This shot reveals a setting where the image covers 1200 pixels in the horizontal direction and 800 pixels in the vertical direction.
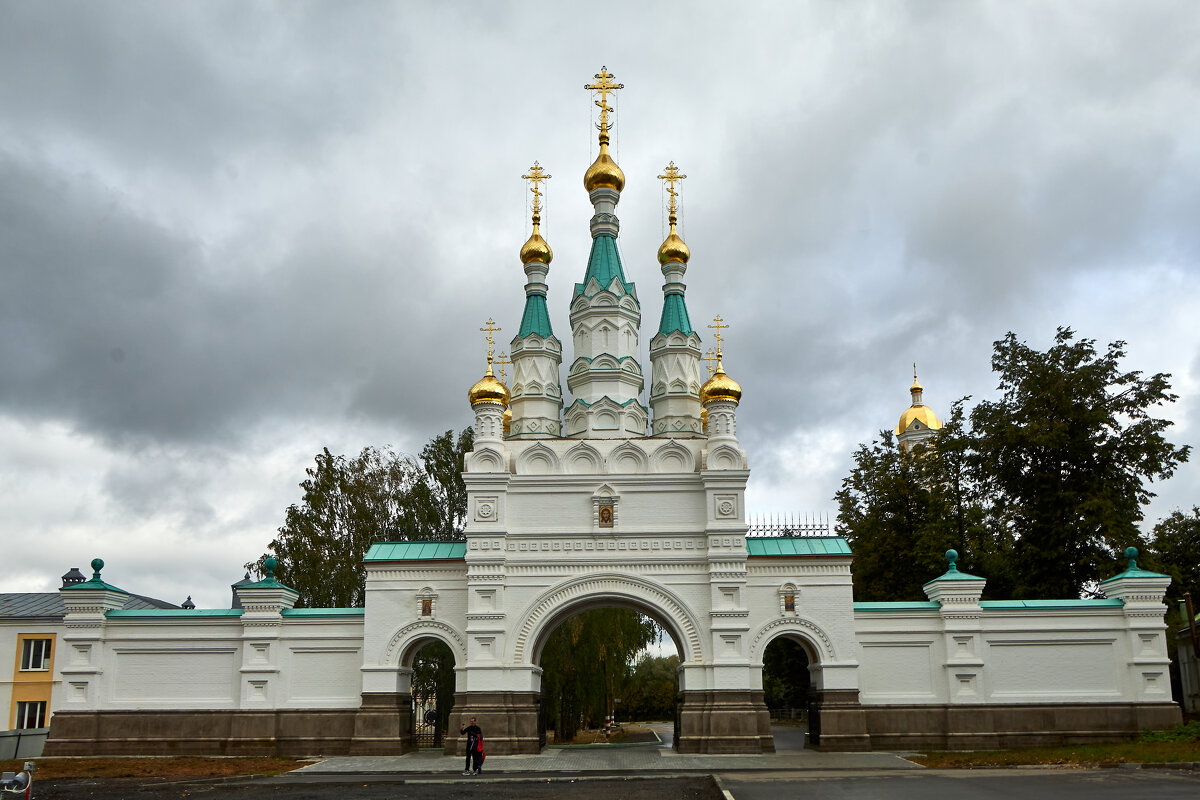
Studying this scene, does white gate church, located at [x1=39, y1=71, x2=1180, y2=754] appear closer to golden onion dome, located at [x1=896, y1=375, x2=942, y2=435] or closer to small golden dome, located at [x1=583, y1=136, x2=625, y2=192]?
small golden dome, located at [x1=583, y1=136, x2=625, y2=192]

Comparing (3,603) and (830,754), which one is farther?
(3,603)

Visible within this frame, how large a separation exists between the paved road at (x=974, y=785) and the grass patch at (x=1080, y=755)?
0.95m

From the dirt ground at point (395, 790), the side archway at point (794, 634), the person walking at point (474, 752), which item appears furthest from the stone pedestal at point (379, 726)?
the side archway at point (794, 634)

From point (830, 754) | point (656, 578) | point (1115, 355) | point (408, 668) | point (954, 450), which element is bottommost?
point (830, 754)

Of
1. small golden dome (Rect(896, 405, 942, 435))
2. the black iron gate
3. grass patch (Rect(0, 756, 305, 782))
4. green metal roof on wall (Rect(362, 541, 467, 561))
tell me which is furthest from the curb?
small golden dome (Rect(896, 405, 942, 435))

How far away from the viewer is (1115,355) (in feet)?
85.9

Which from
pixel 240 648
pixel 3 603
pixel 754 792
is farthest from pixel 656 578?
pixel 3 603

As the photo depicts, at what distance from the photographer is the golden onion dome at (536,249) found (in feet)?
88.1

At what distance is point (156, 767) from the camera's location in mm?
18906

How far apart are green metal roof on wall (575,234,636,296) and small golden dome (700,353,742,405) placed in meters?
4.67

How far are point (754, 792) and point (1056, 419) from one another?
16232 millimetres

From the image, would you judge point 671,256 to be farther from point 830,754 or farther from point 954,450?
point 830,754

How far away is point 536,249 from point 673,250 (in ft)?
12.4

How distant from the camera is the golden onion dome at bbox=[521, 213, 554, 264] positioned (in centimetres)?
2686
